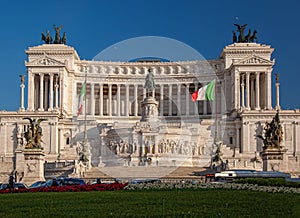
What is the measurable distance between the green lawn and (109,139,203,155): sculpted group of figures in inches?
2000

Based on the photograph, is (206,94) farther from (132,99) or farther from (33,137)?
(33,137)

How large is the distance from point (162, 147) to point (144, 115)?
1012 centimetres

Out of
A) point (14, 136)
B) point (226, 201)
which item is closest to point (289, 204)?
point (226, 201)

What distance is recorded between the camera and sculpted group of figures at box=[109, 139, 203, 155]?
270 ft

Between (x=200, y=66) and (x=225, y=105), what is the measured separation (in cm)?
907

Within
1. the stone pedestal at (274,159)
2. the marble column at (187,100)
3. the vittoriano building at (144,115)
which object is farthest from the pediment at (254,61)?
the stone pedestal at (274,159)

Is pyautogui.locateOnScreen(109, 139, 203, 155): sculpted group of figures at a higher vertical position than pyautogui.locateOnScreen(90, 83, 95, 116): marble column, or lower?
lower

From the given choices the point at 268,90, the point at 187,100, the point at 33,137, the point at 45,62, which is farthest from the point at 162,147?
the point at 45,62

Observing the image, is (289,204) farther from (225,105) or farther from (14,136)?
(225,105)

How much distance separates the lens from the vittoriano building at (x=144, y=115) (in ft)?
266

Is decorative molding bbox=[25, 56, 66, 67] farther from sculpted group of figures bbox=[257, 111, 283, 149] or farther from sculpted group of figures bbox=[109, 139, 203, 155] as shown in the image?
sculpted group of figures bbox=[257, 111, 283, 149]

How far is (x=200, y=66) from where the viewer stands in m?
114

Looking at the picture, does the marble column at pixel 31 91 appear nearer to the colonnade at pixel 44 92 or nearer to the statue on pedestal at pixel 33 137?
the colonnade at pixel 44 92

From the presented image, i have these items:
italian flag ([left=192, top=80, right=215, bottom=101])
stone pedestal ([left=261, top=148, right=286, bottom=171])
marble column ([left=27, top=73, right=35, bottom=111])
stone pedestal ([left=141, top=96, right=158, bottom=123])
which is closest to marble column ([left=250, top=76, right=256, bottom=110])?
italian flag ([left=192, top=80, right=215, bottom=101])
